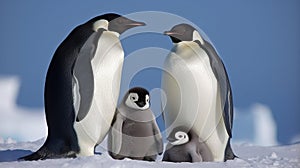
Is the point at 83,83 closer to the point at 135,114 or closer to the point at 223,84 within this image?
the point at 135,114

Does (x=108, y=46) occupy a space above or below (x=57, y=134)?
above

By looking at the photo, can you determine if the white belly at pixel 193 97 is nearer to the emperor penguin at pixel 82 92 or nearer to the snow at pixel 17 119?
the emperor penguin at pixel 82 92

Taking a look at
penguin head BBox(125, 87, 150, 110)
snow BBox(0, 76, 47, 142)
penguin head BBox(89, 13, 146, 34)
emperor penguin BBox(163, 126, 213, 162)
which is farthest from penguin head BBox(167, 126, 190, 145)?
snow BBox(0, 76, 47, 142)

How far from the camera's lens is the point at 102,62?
1896 mm

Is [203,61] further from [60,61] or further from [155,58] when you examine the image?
[60,61]

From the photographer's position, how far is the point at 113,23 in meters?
1.95

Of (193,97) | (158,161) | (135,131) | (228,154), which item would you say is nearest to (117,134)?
(135,131)

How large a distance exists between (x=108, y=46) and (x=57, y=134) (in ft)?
1.08

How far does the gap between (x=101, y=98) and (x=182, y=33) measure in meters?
0.36

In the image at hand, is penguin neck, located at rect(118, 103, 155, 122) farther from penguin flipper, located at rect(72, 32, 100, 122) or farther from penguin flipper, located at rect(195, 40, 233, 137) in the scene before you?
penguin flipper, located at rect(195, 40, 233, 137)

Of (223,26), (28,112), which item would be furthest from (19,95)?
(223,26)

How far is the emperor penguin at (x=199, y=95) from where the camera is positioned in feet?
6.42

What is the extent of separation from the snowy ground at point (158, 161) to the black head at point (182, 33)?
449 mm

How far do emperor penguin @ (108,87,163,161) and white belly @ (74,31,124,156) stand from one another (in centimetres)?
4
